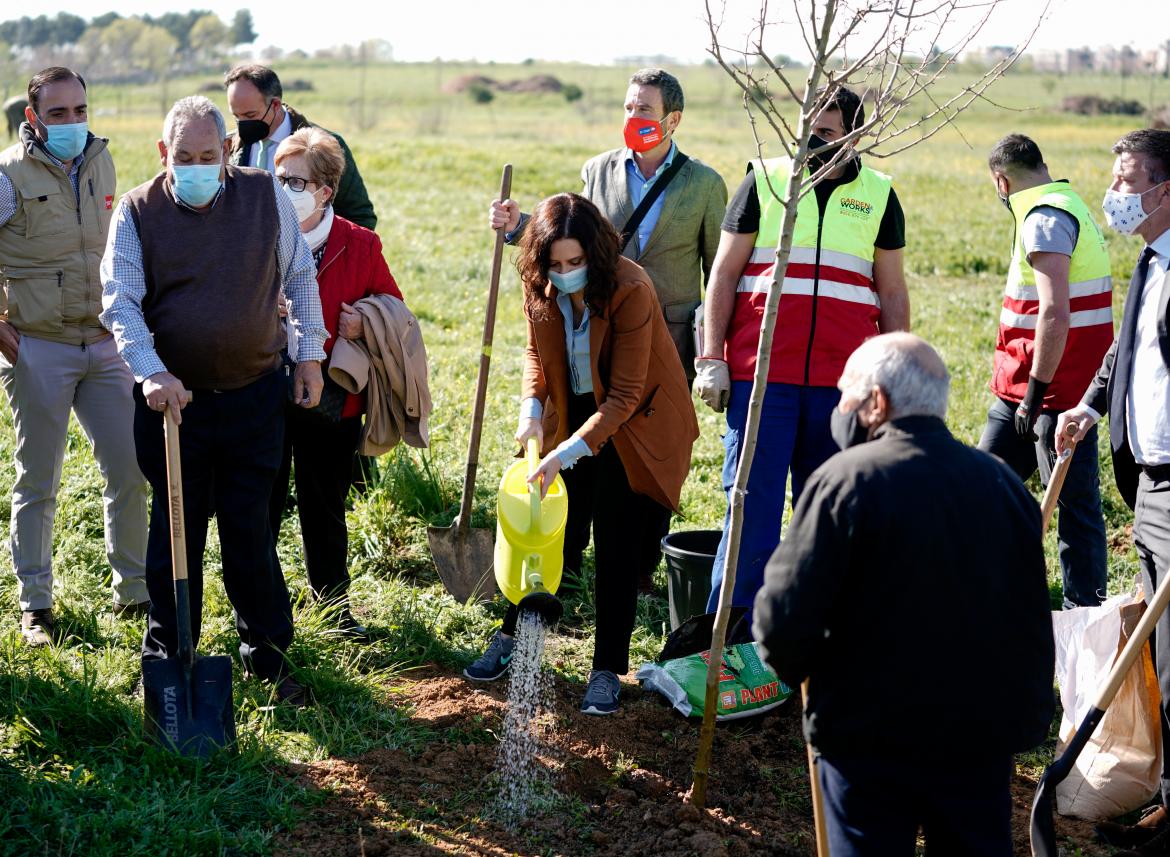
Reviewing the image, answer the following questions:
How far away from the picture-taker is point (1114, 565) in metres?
5.96

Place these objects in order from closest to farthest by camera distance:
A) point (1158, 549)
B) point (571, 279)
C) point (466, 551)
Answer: point (1158, 549)
point (571, 279)
point (466, 551)

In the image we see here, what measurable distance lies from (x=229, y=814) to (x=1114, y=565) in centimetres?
439

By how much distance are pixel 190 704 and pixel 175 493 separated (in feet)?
→ 2.24

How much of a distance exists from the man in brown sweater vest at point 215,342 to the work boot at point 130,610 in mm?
714

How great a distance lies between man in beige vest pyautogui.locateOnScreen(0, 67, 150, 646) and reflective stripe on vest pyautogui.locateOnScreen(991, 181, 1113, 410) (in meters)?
3.61

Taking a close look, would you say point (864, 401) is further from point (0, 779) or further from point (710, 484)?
point (710, 484)

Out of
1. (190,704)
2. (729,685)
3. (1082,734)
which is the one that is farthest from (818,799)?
(190,704)

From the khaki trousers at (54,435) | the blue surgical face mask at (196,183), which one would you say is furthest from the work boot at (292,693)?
the blue surgical face mask at (196,183)

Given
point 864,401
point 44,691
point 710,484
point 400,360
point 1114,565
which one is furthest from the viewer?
point 710,484

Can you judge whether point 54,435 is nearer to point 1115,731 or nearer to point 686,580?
point 686,580

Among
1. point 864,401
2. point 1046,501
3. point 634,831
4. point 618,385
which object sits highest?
point 864,401

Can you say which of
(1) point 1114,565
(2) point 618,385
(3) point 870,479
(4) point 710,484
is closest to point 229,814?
(2) point 618,385

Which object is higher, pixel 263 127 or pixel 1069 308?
pixel 263 127

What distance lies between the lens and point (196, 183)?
380cm
